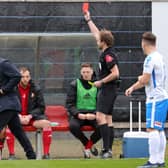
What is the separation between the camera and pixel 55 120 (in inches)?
539

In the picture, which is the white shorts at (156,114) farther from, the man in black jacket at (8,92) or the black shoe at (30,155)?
the black shoe at (30,155)

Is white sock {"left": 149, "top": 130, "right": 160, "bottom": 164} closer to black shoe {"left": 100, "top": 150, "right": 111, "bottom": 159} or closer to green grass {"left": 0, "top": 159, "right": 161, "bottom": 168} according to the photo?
green grass {"left": 0, "top": 159, "right": 161, "bottom": 168}

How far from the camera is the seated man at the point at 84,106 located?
506 inches

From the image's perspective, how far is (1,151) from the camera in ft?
41.6

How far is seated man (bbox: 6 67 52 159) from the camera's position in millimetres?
12859

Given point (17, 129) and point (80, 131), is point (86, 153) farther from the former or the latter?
point (17, 129)

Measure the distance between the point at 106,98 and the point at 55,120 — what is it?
6.93ft

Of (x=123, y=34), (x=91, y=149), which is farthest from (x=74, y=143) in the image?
(x=123, y=34)

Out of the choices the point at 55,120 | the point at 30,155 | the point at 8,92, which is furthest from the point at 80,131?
the point at 8,92

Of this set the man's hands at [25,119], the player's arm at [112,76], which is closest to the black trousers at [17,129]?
the man's hands at [25,119]

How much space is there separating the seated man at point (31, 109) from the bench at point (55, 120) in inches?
4.4

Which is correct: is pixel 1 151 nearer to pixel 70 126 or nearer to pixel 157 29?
pixel 70 126

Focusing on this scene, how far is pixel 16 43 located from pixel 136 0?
10.1 ft

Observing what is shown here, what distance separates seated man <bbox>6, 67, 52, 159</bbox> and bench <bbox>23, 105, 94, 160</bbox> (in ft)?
0.37
